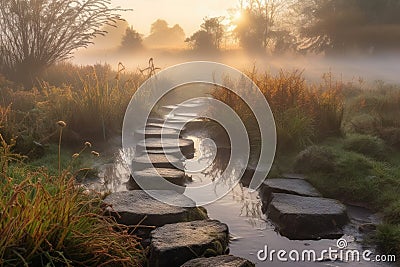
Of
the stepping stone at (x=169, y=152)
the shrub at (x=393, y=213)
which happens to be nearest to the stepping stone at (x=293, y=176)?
the shrub at (x=393, y=213)

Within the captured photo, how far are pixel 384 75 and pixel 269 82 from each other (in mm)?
13735

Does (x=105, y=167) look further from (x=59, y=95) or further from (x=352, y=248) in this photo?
(x=352, y=248)

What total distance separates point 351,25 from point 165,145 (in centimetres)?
1989

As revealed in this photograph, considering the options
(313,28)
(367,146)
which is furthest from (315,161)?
(313,28)

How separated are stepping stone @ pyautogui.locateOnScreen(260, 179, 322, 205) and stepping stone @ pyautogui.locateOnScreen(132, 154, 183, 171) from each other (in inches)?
37.9

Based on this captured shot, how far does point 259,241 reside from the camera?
115 inches

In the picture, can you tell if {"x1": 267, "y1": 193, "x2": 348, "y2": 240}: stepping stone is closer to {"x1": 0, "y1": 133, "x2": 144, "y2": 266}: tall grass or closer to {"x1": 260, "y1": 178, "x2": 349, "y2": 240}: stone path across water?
{"x1": 260, "y1": 178, "x2": 349, "y2": 240}: stone path across water

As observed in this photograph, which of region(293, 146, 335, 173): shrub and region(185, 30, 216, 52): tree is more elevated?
region(185, 30, 216, 52): tree

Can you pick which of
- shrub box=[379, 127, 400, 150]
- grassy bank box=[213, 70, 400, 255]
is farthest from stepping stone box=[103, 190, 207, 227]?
shrub box=[379, 127, 400, 150]

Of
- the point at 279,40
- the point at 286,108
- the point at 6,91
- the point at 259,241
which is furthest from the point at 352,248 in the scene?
the point at 279,40

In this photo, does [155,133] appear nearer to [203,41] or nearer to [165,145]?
[165,145]

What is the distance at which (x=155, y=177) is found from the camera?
3.93 m

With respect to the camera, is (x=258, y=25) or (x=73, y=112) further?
(x=258, y=25)

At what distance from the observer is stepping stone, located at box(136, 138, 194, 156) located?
5.19 metres
